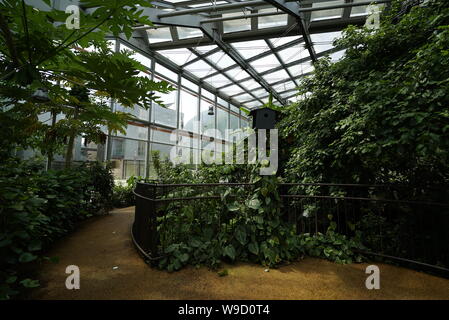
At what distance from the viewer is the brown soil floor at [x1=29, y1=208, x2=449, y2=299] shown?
6.40 feet

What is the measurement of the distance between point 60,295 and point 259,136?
2.72 m

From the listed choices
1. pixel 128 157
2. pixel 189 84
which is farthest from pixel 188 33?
pixel 128 157

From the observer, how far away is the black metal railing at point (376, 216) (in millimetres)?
2502

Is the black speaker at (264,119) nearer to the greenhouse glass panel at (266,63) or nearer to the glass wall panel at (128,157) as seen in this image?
the glass wall panel at (128,157)

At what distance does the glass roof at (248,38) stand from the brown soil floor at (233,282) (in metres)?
3.65

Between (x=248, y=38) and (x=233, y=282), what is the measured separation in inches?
282

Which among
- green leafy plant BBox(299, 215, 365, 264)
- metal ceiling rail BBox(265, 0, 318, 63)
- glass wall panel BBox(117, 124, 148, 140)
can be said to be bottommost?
green leafy plant BBox(299, 215, 365, 264)

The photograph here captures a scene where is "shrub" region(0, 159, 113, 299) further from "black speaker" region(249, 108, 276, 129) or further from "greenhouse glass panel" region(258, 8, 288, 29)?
"greenhouse glass panel" region(258, 8, 288, 29)

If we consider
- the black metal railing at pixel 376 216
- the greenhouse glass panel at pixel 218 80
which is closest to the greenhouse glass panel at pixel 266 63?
the greenhouse glass panel at pixel 218 80

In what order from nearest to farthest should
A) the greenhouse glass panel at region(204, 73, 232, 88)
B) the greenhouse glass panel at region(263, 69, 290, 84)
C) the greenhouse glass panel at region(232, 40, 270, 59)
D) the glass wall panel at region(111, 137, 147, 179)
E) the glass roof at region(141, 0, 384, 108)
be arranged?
the glass roof at region(141, 0, 384, 108)
the glass wall panel at region(111, 137, 147, 179)
the greenhouse glass panel at region(232, 40, 270, 59)
the greenhouse glass panel at region(263, 69, 290, 84)
the greenhouse glass panel at region(204, 73, 232, 88)

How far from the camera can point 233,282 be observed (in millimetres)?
2146

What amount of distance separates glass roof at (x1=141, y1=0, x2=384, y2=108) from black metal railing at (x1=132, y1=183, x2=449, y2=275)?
2700 mm

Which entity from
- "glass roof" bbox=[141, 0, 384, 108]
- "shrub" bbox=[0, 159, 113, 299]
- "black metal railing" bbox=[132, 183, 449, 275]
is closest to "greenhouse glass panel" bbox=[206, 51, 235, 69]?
"glass roof" bbox=[141, 0, 384, 108]

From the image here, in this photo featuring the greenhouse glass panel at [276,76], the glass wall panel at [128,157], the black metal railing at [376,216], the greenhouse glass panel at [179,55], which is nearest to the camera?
the black metal railing at [376,216]
